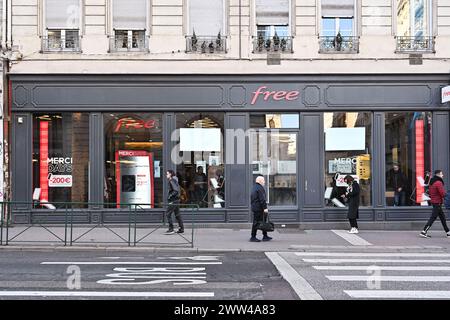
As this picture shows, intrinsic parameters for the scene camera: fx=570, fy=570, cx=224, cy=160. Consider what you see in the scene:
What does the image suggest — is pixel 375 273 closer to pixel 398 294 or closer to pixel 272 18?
pixel 398 294

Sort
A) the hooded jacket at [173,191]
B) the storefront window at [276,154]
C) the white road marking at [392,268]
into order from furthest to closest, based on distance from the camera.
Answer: the storefront window at [276,154] < the hooded jacket at [173,191] < the white road marking at [392,268]

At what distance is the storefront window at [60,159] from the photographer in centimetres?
1717

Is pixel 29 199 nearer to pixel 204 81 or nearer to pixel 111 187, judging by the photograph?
pixel 111 187

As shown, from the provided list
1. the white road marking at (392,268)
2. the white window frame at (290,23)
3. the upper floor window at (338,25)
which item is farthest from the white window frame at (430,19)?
the white road marking at (392,268)

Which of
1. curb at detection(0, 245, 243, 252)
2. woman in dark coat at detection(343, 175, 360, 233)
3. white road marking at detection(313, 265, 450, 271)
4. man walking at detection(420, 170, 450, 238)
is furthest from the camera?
woman in dark coat at detection(343, 175, 360, 233)

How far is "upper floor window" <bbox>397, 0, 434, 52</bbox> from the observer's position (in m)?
17.2

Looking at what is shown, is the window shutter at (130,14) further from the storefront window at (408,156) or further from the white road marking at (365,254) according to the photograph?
the white road marking at (365,254)

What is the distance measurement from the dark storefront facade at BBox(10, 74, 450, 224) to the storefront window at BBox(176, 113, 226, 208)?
0.03m

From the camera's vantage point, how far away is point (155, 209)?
16906 millimetres

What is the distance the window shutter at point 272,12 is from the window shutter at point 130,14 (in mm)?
3485

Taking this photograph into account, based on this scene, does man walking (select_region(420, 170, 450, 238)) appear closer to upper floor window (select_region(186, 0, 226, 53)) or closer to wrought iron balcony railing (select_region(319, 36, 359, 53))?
wrought iron balcony railing (select_region(319, 36, 359, 53))

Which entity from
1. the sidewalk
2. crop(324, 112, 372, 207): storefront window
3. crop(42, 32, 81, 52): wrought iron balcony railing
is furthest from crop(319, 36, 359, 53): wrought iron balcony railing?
crop(42, 32, 81, 52): wrought iron balcony railing

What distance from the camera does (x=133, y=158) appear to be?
17.3 metres
